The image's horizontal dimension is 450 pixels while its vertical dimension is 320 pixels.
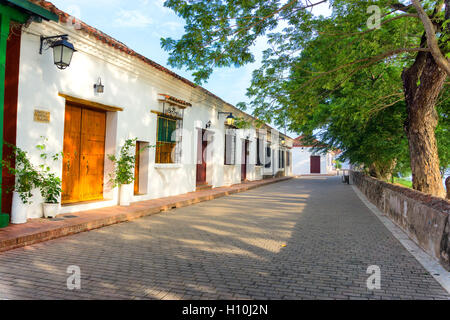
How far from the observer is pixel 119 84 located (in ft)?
27.9

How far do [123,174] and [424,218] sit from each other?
659 cm

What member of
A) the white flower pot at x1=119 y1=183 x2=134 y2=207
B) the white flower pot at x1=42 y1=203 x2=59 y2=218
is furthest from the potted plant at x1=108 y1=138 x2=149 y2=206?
the white flower pot at x1=42 y1=203 x2=59 y2=218

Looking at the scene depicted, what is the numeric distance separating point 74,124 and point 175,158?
4.49 meters

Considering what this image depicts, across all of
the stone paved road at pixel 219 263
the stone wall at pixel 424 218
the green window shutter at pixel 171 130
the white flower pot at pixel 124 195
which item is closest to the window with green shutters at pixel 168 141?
the green window shutter at pixel 171 130

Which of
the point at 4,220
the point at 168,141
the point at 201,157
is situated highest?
the point at 168,141

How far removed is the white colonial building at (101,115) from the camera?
20.3 ft

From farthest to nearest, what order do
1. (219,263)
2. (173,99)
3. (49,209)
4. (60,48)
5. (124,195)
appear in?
(173,99), (124,195), (49,209), (60,48), (219,263)

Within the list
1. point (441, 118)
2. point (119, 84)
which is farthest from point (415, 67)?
point (119, 84)

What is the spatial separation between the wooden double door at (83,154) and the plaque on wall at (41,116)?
75 centimetres

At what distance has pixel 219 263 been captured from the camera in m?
4.20

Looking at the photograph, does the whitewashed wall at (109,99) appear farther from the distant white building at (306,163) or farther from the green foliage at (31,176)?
the distant white building at (306,163)

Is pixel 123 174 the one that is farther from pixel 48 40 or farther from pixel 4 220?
pixel 48 40

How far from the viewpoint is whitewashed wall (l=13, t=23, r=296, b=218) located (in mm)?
6090

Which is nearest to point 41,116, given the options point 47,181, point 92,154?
point 47,181
